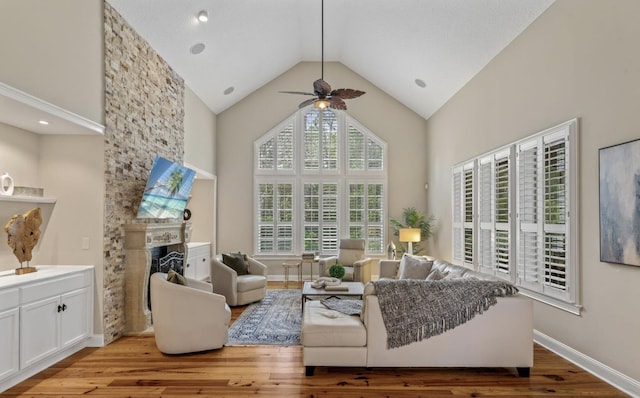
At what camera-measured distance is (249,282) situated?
611cm

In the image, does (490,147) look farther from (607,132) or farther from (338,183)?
(338,183)

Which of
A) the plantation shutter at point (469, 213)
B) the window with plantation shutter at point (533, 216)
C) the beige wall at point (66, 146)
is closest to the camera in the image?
the beige wall at point (66, 146)

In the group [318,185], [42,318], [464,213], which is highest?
[318,185]

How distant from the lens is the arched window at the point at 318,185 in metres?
8.60

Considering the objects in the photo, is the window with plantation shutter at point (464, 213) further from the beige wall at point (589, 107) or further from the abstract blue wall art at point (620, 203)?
the abstract blue wall art at point (620, 203)

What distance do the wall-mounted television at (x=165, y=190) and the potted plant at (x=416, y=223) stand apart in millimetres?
4456

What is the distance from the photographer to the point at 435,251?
318 inches

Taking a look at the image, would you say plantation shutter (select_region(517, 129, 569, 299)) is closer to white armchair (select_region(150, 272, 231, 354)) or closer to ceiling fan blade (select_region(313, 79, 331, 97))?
ceiling fan blade (select_region(313, 79, 331, 97))

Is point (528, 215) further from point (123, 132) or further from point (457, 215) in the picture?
point (123, 132)

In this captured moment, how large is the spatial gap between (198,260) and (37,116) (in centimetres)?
430

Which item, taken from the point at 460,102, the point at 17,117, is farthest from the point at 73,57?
the point at 460,102

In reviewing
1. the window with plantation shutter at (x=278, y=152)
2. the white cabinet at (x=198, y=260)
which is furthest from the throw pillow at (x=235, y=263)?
the window with plantation shutter at (x=278, y=152)

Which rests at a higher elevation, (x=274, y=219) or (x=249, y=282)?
(x=274, y=219)

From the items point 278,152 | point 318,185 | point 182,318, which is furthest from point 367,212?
point 182,318
